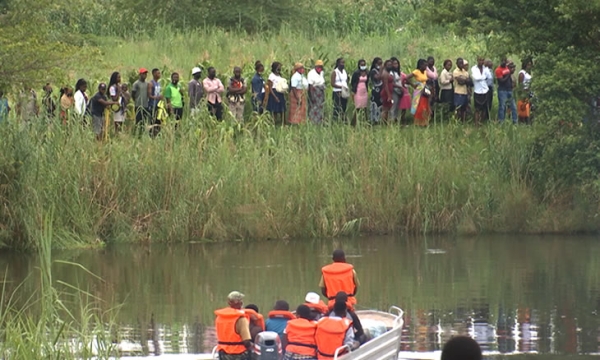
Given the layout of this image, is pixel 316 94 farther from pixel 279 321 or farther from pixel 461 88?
pixel 279 321

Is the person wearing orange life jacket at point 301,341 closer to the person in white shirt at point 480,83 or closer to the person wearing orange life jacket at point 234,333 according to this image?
the person wearing orange life jacket at point 234,333

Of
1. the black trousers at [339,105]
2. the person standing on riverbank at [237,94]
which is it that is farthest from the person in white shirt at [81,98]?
the black trousers at [339,105]

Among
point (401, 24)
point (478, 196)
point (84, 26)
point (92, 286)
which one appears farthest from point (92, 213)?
point (401, 24)

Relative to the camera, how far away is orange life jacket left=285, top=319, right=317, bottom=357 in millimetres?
17688

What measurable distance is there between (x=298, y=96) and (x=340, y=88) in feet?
3.50

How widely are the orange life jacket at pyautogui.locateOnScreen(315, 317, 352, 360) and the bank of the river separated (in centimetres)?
1405

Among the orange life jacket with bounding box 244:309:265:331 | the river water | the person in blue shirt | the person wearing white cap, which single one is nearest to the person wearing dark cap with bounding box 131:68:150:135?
the person wearing white cap

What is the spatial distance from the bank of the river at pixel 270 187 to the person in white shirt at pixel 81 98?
2.63 ft

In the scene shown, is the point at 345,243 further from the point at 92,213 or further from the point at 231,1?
the point at 231,1

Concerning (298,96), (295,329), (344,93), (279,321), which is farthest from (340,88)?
(295,329)

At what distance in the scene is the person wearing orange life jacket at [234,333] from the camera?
17922 millimetres

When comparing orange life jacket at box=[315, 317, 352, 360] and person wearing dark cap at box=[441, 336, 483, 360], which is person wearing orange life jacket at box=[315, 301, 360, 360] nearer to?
orange life jacket at box=[315, 317, 352, 360]

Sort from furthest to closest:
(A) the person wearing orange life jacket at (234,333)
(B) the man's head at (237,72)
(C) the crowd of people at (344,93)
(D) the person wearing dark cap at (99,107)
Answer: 1. (B) the man's head at (237,72)
2. (C) the crowd of people at (344,93)
3. (D) the person wearing dark cap at (99,107)
4. (A) the person wearing orange life jacket at (234,333)

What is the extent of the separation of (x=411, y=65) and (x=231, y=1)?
37.7 feet
